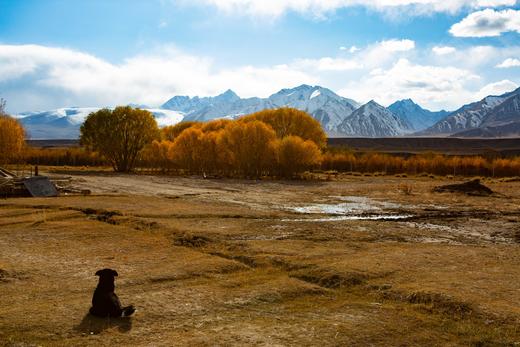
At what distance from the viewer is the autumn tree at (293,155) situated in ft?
222

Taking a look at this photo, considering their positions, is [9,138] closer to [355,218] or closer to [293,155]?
[293,155]

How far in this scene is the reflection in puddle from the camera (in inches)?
1092

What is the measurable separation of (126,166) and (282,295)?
240 feet

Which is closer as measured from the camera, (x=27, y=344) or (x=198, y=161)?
(x=27, y=344)

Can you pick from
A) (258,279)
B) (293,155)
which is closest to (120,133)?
(293,155)

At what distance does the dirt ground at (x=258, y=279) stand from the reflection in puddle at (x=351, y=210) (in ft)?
3.85

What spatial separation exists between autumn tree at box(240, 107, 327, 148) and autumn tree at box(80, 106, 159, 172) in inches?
628

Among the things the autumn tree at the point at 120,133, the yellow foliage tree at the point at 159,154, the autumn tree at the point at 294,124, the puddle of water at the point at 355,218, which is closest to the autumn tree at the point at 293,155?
the autumn tree at the point at 294,124

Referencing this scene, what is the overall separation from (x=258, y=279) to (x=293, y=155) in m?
54.7

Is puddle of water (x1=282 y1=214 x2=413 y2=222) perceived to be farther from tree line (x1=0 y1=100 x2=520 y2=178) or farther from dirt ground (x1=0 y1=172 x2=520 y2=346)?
tree line (x1=0 y1=100 x2=520 y2=178)

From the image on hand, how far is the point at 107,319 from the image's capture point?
10234 millimetres

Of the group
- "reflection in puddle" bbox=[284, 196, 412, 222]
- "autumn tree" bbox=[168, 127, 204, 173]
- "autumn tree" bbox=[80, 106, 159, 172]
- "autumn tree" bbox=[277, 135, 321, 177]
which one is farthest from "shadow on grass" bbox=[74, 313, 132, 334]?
"autumn tree" bbox=[80, 106, 159, 172]

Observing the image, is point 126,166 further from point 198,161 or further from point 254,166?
point 254,166

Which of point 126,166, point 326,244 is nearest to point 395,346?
point 326,244
